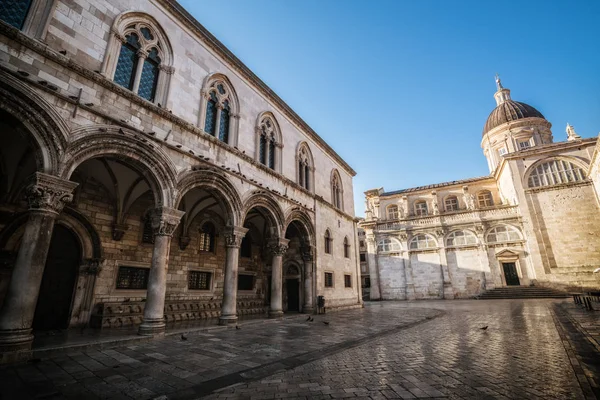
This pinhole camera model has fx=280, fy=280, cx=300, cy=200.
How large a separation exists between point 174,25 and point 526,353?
1399 centimetres

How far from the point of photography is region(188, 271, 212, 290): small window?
12945 mm

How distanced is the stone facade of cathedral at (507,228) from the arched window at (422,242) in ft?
0.33

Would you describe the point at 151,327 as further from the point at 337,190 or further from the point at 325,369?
the point at 337,190

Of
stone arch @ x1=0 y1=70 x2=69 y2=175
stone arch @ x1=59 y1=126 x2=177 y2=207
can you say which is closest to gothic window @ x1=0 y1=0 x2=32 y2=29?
stone arch @ x1=0 y1=70 x2=69 y2=175

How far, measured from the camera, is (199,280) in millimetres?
13305

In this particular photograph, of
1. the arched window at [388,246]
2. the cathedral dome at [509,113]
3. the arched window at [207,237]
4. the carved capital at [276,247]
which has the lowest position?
the carved capital at [276,247]

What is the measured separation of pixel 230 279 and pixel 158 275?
280cm

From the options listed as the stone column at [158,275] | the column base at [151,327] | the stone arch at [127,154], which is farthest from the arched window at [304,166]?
the column base at [151,327]

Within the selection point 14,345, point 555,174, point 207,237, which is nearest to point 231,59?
point 207,237

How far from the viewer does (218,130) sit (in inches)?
442

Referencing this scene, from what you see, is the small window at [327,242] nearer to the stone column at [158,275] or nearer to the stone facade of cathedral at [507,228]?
the stone column at [158,275]

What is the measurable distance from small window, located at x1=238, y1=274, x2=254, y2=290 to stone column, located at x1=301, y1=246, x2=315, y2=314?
3275 millimetres

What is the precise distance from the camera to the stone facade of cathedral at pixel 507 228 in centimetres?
2394

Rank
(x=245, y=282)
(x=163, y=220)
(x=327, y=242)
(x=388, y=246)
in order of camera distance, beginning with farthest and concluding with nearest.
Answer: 1. (x=388, y=246)
2. (x=327, y=242)
3. (x=245, y=282)
4. (x=163, y=220)
